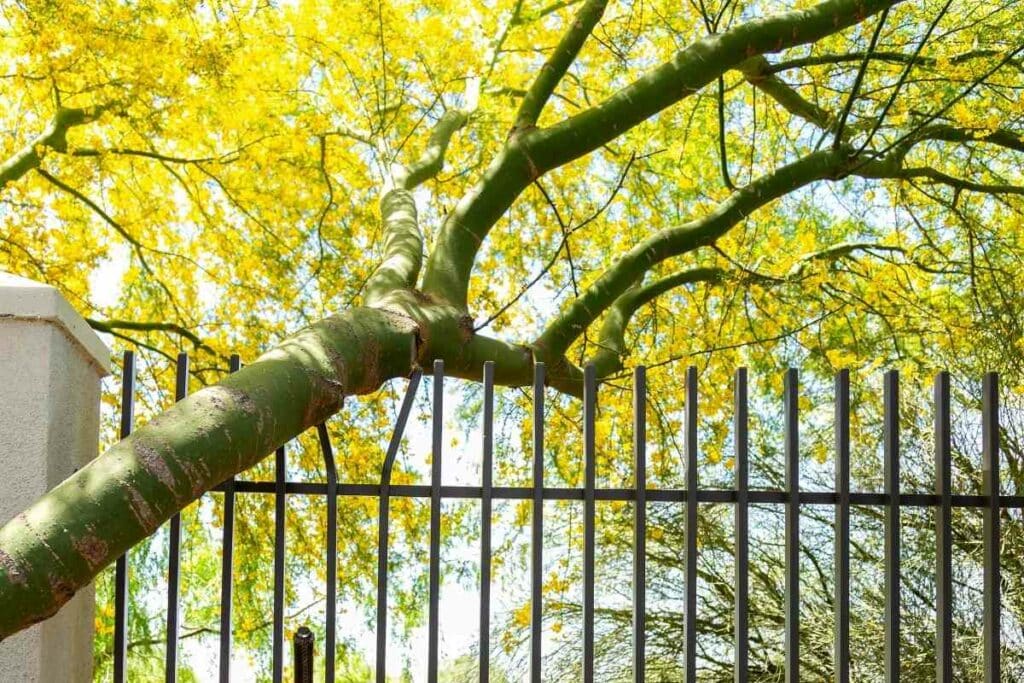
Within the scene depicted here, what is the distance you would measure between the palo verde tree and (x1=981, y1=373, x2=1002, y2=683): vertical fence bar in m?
1.99

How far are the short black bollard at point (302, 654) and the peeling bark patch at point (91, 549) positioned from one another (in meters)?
0.54

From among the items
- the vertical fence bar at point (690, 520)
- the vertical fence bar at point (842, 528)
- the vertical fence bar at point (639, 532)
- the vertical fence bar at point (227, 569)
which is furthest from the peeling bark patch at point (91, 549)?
the vertical fence bar at point (842, 528)

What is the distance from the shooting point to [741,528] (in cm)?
342

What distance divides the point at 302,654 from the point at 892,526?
2.02m

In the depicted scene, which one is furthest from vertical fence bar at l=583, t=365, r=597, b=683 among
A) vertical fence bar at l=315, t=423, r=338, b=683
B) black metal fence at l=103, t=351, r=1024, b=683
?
vertical fence bar at l=315, t=423, r=338, b=683

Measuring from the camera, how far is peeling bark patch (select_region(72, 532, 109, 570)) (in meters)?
2.61

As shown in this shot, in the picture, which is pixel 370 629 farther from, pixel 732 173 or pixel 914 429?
pixel 732 173

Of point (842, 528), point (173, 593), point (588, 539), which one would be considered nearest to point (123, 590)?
point (173, 593)

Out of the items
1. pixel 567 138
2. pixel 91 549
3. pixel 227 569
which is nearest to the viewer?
pixel 91 549

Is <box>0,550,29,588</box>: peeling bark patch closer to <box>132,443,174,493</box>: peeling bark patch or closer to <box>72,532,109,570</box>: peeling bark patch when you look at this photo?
<box>72,532,109,570</box>: peeling bark patch

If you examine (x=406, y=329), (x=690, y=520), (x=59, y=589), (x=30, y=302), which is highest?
(x=406, y=329)

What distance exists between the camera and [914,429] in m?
6.11

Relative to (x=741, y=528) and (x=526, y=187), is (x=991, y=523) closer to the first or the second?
(x=741, y=528)

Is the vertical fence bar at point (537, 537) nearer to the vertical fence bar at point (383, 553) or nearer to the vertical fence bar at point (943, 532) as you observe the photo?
the vertical fence bar at point (383, 553)
